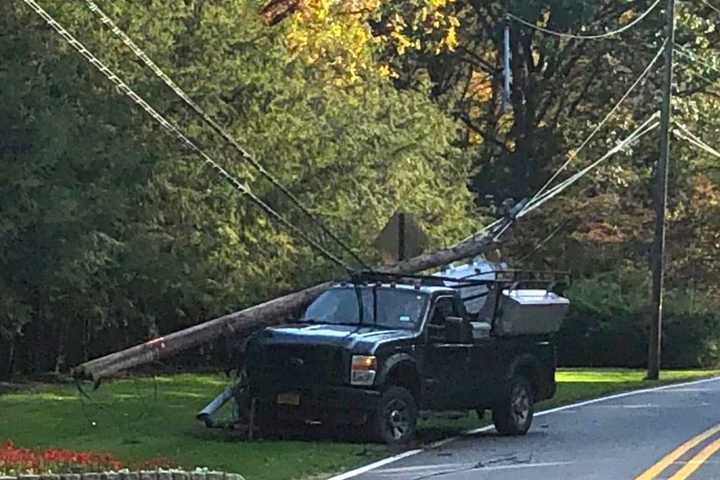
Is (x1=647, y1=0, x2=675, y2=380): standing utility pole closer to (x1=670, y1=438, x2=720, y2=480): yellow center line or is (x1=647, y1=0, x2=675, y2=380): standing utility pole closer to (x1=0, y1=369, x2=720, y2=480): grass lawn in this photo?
(x1=0, y1=369, x2=720, y2=480): grass lawn

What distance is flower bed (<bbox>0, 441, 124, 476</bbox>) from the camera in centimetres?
1269

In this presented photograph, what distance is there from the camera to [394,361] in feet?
60.4

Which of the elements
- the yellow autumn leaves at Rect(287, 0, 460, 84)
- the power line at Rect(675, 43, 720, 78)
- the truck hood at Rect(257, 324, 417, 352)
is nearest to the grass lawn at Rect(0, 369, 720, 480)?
the truck hood at Rect(257, 324, 417, 352)

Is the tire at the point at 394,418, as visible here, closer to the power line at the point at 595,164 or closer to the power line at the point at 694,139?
the power line at the point at 595,164

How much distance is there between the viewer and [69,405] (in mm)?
23266

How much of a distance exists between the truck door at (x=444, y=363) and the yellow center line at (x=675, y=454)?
2.85 meters

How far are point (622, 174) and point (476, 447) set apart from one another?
29.9 meters

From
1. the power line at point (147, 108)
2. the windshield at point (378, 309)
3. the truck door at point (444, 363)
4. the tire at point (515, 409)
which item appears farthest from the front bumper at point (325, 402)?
the tire at point (515, 409)

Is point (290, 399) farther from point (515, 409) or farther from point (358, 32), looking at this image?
point (358, 32)

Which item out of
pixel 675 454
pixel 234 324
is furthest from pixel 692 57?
pixel 234 324

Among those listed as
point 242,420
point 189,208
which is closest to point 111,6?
point 189,208

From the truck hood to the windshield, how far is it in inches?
10.7

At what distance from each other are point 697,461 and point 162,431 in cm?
670

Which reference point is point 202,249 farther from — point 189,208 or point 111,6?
point 111,6
